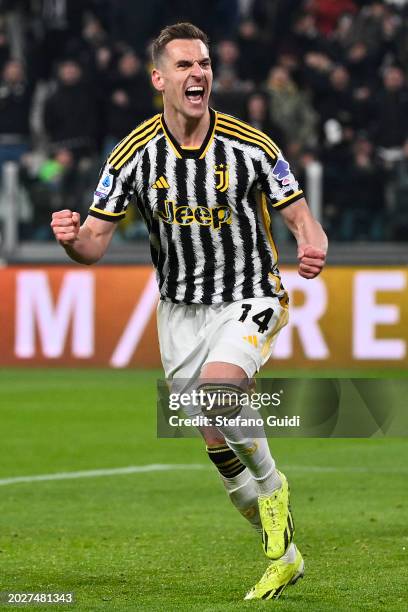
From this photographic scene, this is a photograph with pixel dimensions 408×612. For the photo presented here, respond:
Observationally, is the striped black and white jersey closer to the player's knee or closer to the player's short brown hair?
the player's short brown hair

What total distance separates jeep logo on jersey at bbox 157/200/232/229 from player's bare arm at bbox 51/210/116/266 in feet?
0.86

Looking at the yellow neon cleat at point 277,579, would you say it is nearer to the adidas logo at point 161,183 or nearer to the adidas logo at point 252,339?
the adidas logo at point 252,339

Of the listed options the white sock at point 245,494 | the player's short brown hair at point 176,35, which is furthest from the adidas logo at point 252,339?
the player's short brown hair at point 176,35

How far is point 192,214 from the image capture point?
6.62 m

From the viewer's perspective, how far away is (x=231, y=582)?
264 inches

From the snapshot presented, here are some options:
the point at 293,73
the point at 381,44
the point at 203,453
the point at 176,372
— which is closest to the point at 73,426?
the point at 203,453

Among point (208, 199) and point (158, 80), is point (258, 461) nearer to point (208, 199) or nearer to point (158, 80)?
point (208, 199)

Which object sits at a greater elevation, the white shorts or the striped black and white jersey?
the striped black and white jersey

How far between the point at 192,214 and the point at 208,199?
0.10 metres

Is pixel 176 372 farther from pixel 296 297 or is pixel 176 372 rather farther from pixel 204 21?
pixel 204 21

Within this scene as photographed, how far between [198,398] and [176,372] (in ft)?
0.91

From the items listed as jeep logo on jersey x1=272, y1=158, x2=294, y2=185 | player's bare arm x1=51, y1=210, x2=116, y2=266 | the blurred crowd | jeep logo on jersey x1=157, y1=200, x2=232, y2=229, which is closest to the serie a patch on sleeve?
player's bare arm x1=51, y1=210, x2=116, y2=266

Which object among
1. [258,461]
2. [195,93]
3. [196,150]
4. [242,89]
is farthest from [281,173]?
[242,89]

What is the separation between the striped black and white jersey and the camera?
6.59 metres
